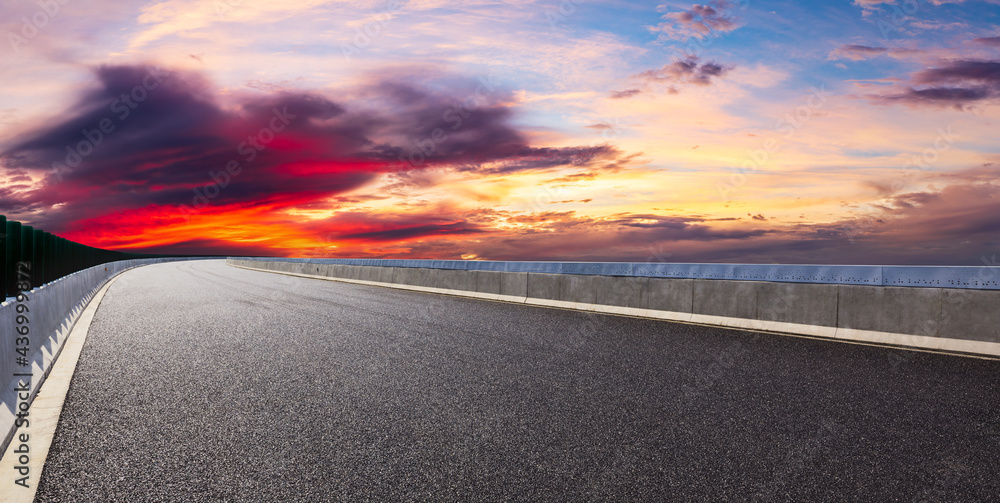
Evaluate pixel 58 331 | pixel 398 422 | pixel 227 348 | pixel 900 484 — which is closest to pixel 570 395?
pixel 398 422

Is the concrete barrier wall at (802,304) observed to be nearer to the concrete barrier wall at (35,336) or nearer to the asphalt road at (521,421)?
the asphalt road at (521,421)

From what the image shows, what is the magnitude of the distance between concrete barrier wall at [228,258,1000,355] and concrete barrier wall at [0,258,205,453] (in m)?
9.66

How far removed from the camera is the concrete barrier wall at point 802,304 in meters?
9.06

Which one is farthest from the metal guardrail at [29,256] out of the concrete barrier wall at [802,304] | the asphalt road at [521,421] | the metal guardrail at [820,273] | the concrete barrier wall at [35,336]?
the metal guardrail at [820,273]

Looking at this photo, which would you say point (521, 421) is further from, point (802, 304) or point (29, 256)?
point (29, 256)

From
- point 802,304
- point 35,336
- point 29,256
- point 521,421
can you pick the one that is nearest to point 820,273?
point 802,304

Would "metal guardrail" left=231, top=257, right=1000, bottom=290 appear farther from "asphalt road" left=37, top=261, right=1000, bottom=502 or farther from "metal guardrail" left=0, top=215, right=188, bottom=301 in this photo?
"metal guardrail" left=0, top=215, right=188, bottom=301

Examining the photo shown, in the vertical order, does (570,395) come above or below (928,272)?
below

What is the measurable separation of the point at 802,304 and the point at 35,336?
10.8 metres

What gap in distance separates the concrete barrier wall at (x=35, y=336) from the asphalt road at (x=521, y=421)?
431 millimetres

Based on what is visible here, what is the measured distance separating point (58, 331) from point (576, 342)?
815 centimetres

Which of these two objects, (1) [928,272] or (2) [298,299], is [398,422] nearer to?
(1) [928,272]

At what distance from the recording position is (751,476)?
4.21 m

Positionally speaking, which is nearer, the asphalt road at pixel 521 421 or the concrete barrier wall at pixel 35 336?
the asphalt road at pixel 521 421
